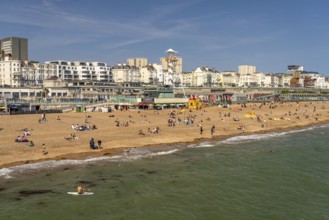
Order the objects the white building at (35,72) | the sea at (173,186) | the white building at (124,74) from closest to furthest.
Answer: the sea at (173,186), the white building at (35,72), the white building at (124,74)

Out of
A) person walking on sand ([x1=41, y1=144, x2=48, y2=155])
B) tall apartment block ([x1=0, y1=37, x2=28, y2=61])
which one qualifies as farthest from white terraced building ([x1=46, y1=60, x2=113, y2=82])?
person walking on sand ([x1=41, y1=144, x2=48, y2=155])

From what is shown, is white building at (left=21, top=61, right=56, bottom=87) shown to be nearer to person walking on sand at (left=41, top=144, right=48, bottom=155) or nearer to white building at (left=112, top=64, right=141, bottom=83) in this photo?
white building at (left=112, top=64, right=141, bottom=83)

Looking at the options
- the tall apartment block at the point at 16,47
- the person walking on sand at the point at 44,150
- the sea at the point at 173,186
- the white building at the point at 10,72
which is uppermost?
the tall apartment block at the point at 16,47

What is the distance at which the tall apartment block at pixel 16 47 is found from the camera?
607ft

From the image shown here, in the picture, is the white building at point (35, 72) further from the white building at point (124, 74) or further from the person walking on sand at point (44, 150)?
the person walking on sand at point (44, 150)

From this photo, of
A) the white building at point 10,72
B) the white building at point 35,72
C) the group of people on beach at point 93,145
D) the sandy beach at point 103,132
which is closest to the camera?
the sandy beach at point 103,132

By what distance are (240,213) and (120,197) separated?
697cm

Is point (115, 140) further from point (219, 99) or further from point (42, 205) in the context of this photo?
point (219, 99)

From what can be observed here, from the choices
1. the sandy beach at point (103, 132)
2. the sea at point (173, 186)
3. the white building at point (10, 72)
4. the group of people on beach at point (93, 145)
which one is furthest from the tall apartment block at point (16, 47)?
the sea at point (173, 186)

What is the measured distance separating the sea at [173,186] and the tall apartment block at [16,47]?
6648 inches

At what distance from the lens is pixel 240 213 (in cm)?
2000

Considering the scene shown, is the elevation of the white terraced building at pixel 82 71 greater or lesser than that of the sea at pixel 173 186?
greater

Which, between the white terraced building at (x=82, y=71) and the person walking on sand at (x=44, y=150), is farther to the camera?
the white terraced building at (x=82, y=71)

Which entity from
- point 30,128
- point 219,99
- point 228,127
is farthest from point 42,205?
point 219,99
